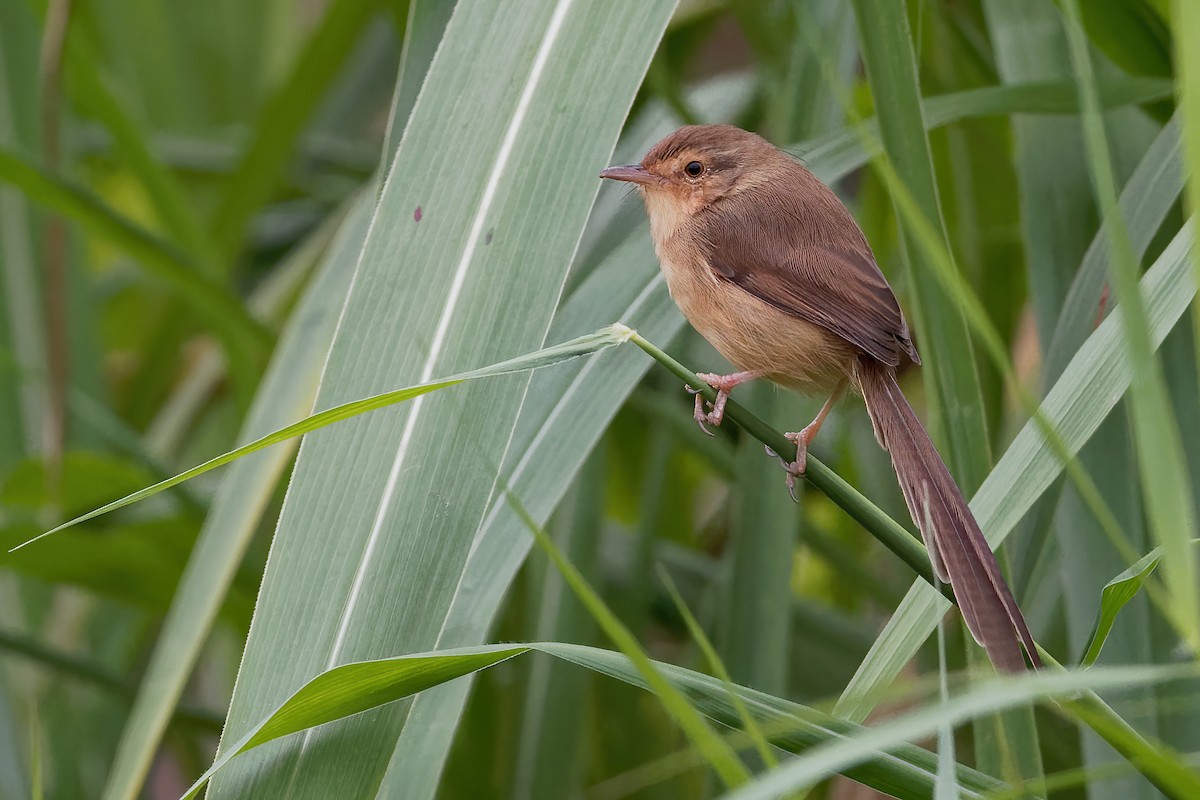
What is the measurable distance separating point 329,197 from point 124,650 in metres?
1.11

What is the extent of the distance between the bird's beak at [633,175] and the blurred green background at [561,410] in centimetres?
8

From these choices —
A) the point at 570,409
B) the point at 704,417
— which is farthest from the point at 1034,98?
the point at 570,409

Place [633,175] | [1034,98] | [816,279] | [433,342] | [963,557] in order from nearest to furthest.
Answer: [963,557]
[433,342]
[1034,98]
[816,279]
[633,175]

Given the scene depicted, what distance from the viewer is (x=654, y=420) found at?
2283mm

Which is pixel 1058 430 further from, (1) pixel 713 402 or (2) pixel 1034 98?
(2) pixel 1034 98

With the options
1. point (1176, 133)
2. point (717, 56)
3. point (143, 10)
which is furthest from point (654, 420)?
point (717, 56)

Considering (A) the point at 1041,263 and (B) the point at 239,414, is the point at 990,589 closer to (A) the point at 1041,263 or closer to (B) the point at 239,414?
(A) the point at 1041,263

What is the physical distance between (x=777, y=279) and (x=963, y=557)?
0.68 metres

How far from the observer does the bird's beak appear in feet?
5.83

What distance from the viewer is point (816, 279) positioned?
154 centimetres

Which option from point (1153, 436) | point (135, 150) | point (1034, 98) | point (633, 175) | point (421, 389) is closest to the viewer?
point (1153, 436)

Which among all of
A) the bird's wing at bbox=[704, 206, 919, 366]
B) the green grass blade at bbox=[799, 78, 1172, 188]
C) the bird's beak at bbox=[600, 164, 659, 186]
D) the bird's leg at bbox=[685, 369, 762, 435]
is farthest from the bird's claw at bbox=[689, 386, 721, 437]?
the bird's beak at bbox=[600, 164, 659, 186]

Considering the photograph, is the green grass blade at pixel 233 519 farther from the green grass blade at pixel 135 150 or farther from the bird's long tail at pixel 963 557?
the bird's long tail at pixel 963 557

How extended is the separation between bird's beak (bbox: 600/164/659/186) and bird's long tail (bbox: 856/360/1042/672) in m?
0.74
